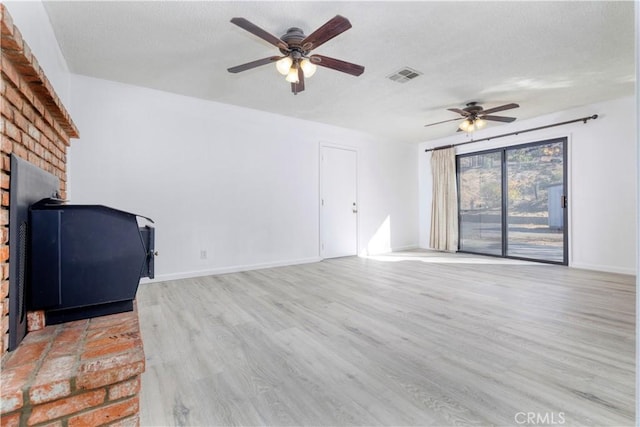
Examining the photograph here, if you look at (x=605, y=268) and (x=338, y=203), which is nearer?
(x=605, y=268)

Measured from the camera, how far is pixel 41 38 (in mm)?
2023

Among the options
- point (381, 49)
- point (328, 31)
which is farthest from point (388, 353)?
point (381, 49)

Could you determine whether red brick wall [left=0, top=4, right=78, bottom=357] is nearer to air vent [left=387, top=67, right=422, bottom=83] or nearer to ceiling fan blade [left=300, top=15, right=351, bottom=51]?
ceiling fan blade [left=300, top=15, right=351, bottom=51]

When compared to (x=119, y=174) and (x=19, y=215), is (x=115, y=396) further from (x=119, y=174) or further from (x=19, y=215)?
(x=119, y=174)

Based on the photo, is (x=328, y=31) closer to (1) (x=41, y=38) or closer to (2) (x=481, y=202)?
(1) (x=41, y=38)

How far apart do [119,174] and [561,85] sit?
5.54 metres

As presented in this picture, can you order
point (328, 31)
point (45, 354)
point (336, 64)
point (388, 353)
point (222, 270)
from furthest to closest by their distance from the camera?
point (222, 270) → point (336, 64) → point (328, 31) → point (388, 353) → point (45, 354)

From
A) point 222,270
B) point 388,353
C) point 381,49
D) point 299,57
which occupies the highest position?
point 381,49

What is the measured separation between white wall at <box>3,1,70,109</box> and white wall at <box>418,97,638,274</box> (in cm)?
624

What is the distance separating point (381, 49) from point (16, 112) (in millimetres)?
2655

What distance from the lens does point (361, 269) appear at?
4.53 meters

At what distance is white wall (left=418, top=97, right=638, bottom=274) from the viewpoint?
4043 millimetres

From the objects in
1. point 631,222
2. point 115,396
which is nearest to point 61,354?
point 115,396

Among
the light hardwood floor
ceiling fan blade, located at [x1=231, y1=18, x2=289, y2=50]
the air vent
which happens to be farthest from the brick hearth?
the air vent
